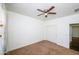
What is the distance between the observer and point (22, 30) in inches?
63.6

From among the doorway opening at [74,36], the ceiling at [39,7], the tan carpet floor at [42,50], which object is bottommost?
the tan carpet floor at [42,50]

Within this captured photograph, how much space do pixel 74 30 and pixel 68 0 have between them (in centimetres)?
52

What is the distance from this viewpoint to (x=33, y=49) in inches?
62.9

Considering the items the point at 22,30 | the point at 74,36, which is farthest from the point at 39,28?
the point at 74,36

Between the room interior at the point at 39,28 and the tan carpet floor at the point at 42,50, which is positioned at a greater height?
the room interior at the point at 39,28

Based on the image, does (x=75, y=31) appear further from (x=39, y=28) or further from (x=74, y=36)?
(x=39, y=28)

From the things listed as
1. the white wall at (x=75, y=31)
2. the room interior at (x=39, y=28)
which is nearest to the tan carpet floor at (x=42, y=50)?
the room interior at (x=39, y=28)

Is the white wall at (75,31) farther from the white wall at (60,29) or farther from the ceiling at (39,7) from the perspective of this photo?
the ceiling at (39,7)

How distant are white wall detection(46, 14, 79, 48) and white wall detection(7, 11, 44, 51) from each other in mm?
160

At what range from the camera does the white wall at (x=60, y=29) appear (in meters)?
1.58

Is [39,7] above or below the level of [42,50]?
above

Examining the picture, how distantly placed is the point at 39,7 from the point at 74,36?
0.78 meters

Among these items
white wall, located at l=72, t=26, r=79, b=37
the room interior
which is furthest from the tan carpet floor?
white wall, located at l=72, t=26, r=79, b=37
